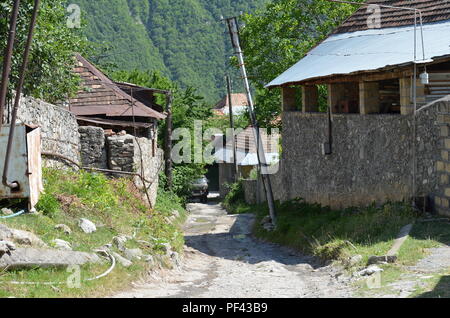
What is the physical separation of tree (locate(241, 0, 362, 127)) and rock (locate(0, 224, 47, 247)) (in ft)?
80.0

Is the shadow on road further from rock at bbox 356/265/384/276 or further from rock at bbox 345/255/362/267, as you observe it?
rock at bbox 356/265/384/276

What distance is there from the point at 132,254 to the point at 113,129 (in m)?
14.8

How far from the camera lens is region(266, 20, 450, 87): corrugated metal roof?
1666 centimetres

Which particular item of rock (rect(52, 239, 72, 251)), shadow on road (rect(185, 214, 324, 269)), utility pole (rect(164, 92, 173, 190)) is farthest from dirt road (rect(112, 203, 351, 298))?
utility pole (rect(164, 92, 173, 190))

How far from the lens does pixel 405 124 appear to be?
16438mm

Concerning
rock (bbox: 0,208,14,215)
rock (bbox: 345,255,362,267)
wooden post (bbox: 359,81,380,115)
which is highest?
wooden post (bbox: 359,81,380,115)

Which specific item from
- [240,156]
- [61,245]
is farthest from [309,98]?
[240,156]

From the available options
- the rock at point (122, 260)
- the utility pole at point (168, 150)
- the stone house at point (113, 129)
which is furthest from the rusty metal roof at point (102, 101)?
the rock at point (122, 260)

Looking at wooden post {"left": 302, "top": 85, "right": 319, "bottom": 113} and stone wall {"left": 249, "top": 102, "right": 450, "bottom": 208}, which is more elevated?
wooden post {"left": 302, "top": 85, "right": 319, "bottom": 113}

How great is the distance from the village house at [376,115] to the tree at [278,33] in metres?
9.54

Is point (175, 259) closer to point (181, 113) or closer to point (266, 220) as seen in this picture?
point (266, 220)
